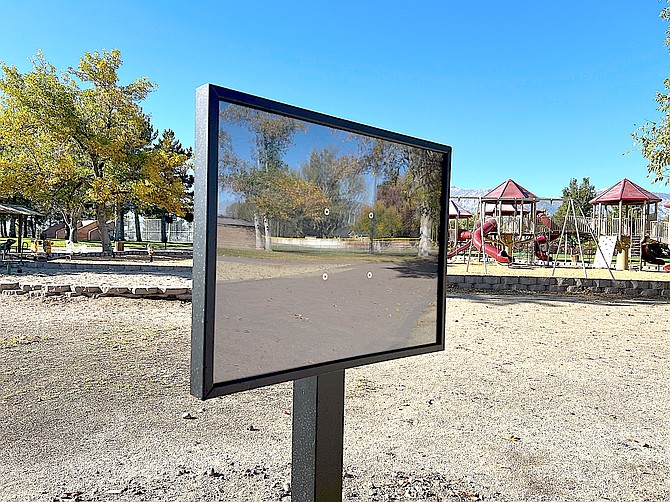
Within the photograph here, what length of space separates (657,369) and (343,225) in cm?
419

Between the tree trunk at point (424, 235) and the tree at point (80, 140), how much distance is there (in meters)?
17.0

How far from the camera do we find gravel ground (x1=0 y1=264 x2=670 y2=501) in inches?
102

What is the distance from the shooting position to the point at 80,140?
18.1m

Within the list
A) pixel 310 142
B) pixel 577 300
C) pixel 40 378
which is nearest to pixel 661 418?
pixel 310 142

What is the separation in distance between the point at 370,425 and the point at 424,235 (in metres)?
1.53

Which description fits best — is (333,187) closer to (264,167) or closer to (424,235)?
(264,167)

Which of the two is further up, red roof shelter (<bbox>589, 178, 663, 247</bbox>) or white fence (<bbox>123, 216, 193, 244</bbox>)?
red roof shelter (<bbox>589, 178, 663, 247</bbox>)

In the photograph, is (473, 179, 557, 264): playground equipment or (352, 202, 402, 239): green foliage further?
(473, 179, 557, 264): playground equipment

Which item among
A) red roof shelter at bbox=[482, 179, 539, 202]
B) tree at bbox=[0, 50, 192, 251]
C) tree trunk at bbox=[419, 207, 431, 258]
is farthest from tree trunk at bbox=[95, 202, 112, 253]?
tree trunk at bbox=[419, 207, 431, 258]

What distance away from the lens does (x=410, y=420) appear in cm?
348

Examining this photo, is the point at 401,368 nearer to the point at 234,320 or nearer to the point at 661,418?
the point at 661,418

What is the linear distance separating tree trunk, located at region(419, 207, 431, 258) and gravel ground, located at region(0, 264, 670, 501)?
43.2 inches

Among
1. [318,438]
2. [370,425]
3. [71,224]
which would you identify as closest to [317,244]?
[318,438]

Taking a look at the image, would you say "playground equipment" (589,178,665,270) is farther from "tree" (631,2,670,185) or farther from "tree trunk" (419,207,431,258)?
"tree trunk" (419,207,431,258)
